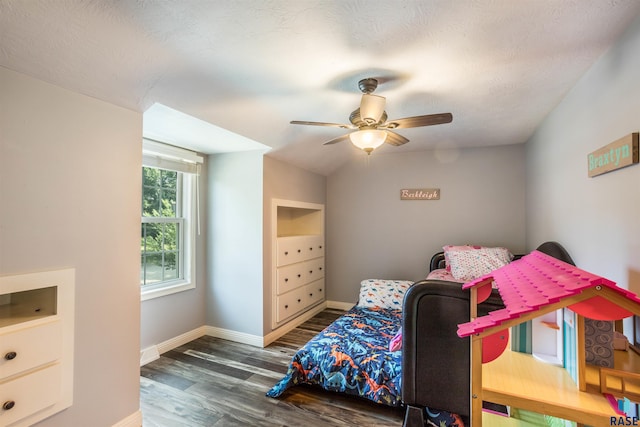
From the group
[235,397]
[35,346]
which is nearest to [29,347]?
[35,346]

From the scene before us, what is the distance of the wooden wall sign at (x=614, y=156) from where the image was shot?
4.14 feet

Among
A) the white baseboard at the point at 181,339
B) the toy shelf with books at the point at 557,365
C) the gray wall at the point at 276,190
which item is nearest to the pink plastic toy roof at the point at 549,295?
the toy shelf with books at the point at 557,365

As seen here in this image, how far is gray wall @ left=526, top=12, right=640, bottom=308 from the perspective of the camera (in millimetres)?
1314

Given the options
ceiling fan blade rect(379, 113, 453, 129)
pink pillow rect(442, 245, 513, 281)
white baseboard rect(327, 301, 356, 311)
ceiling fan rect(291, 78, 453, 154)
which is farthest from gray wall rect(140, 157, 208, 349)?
pink pillow rect(442, 245, 513, 281)

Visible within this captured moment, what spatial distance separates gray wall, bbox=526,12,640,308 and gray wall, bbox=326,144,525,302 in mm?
1113

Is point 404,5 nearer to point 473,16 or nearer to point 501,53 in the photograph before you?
point 473,16

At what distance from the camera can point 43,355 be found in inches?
59.6

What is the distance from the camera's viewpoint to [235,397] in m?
2.26

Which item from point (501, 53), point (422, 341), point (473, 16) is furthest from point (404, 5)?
point (422, 341)

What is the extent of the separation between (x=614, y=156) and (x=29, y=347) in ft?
10.1

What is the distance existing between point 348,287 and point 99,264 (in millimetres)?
3307

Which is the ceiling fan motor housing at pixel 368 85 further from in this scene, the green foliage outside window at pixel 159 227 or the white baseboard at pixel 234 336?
the white baseboard at pixel 234 336

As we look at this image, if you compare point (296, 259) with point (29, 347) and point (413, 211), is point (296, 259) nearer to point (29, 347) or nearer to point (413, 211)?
point (413, 211)

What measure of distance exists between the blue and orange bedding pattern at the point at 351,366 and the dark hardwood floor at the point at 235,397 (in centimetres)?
11
